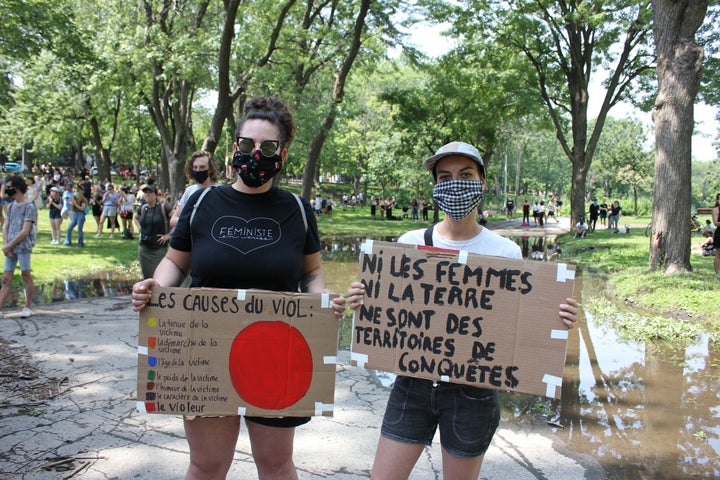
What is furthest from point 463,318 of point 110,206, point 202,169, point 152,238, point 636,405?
point 110,206

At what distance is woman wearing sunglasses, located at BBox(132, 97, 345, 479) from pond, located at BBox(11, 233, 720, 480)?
2712 millimetres

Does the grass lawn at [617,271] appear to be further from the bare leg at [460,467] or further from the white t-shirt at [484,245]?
the bare leg at [460,467]

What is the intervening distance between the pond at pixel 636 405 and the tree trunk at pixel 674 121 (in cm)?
382

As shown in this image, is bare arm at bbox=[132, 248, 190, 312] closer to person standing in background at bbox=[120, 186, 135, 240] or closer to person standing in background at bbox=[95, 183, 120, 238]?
person standing in background at bbox=[95, 183, 120, 238]

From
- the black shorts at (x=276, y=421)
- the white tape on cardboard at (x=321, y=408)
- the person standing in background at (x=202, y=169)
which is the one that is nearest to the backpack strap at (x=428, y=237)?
the white tape on cardboard at (x=321, y=408)

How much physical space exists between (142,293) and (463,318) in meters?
1.47

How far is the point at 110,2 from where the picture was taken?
18984 mm

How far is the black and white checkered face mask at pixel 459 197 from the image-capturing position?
2.77 metres

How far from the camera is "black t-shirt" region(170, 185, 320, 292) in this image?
262cm

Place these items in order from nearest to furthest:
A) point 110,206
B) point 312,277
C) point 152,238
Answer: point 312,277 < point 152,238 < point 110,206

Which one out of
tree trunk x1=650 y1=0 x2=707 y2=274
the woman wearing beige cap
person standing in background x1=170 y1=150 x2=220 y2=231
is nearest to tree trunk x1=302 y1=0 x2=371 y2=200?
tree trunk x1=650 y1=0 x2=707 y2=274

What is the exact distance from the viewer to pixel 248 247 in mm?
2611

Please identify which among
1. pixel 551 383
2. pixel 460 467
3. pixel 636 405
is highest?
pixel 551 383

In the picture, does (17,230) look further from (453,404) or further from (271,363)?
(453,404)
